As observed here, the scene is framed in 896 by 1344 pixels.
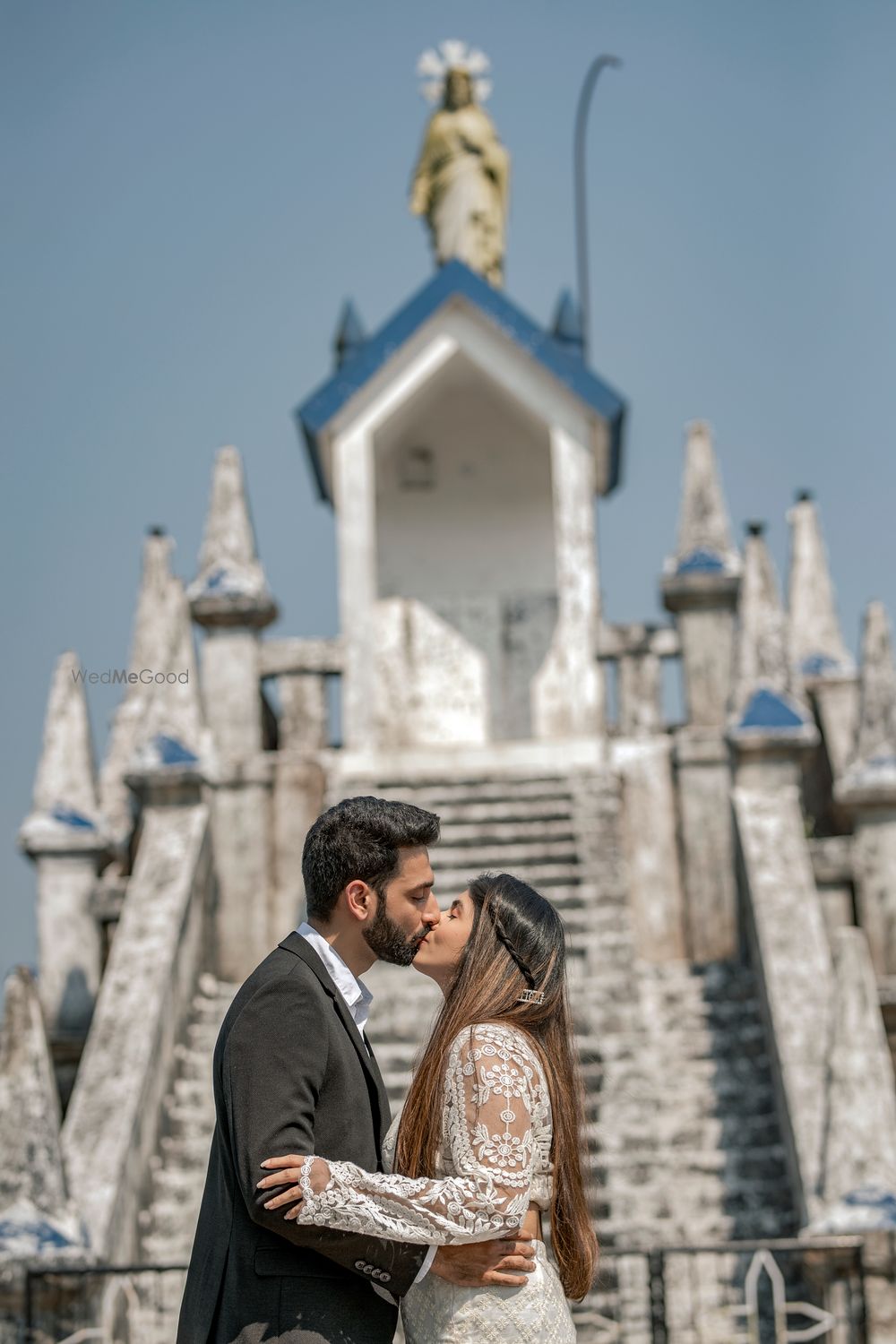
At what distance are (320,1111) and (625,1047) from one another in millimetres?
6641

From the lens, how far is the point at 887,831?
11734 millimetres

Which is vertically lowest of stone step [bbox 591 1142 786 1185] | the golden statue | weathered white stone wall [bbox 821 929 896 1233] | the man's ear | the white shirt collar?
stone step [bbox 591 1142 786 1185]

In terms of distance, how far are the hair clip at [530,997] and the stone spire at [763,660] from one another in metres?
7.65

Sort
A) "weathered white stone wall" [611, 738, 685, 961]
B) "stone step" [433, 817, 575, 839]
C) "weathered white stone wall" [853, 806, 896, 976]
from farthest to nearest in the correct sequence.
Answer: "stone step" [433, 817, 575, 839]
"weathered white stone wall" [611, 738, 685, 961]
"weathered white stone wall" [853, 806, 896, 976]

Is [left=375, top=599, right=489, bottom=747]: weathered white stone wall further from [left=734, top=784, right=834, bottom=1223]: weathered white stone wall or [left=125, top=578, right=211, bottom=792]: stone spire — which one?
[left=734, top=784, right=834, bottom=1223]: weathered white stone wall

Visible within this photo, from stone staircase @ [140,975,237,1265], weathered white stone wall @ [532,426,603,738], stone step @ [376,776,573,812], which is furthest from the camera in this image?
weathered white stone wall @ [532,426,603,738]

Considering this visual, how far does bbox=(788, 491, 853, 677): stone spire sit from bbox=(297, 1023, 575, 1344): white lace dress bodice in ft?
40.0

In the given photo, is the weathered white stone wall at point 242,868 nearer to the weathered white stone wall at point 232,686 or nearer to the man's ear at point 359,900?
the weathered white stone wall at point 232,686

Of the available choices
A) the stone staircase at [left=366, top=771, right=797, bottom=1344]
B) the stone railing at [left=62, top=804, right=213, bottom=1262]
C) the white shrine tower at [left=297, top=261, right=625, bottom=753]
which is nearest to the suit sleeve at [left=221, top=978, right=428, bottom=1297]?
the stone staircase at [left=366, top=771, right=797, bottom=1344]

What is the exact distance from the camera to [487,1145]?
3816 mm

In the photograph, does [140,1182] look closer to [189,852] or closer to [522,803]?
[189,852]

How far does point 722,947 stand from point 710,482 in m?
3.27

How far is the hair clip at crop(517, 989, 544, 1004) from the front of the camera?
4078 mm

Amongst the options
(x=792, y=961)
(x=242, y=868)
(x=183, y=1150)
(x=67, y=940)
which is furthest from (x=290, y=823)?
(x=792, y=961)
